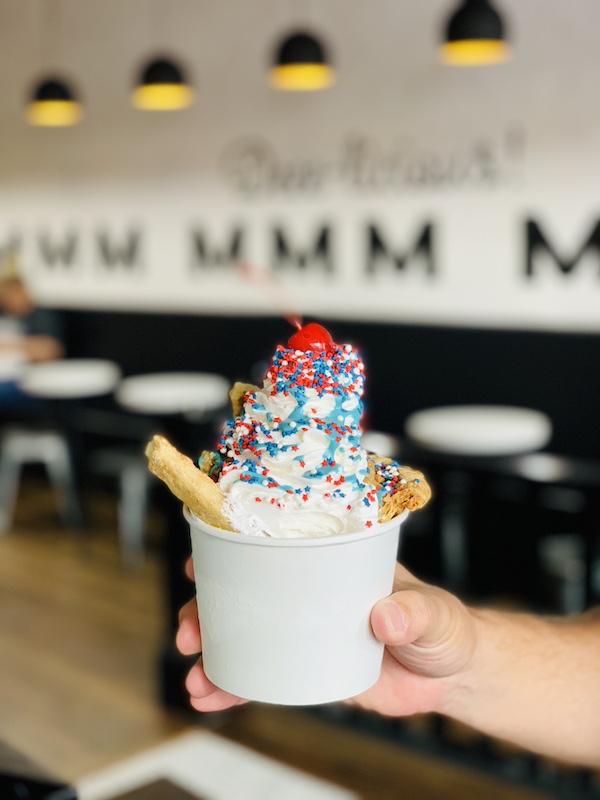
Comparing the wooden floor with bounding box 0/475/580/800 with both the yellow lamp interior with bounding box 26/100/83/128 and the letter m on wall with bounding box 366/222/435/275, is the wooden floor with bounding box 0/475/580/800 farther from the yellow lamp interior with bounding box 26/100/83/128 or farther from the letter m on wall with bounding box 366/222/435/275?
the yellow lamp interior with bounding box 26/100/83/128

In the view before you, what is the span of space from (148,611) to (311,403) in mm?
3939

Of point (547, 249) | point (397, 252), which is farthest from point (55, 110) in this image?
point (547, 249)

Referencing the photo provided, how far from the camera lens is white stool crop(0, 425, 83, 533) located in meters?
6.54

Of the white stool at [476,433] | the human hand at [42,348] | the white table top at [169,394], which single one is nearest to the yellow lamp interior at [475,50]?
the white stool at [476,433]

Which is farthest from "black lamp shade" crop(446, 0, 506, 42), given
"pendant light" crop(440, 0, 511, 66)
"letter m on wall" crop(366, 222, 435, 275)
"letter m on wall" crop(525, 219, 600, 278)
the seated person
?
the seated person

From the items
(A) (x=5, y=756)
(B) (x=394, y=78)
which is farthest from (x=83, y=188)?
(A) (x=5, y=756)

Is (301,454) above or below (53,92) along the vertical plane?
below

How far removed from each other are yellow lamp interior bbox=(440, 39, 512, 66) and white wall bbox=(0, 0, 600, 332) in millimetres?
1138

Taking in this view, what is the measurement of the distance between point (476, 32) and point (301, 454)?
10.6 ft

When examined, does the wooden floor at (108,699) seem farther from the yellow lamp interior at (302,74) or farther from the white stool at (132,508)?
the yellow lamp interior at (302,74)

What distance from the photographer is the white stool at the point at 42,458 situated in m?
6.54

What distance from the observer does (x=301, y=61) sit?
14.6 ft

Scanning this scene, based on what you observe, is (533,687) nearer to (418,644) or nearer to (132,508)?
(418,644)

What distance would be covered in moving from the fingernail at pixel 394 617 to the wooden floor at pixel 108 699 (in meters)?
2.26
